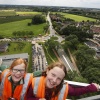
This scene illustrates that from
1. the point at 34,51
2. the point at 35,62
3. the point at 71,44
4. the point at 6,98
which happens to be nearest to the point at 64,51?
the point at 71,44

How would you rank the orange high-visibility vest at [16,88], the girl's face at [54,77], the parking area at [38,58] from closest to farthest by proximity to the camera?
the girl's face at [54,77] → the orange high-visibility vest at [16,88] → the parking area at [38,58]

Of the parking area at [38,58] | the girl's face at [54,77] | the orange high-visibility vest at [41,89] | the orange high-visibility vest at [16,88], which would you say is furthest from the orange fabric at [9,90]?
the parking area at [38,58]

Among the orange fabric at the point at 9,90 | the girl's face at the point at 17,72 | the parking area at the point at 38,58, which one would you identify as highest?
the girl's face at the point at 17,72

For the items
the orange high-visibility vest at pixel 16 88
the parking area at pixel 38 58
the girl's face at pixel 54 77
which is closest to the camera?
the girl's face at pixel 54 77

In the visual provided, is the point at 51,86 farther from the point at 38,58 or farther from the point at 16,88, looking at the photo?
the point at 38,58

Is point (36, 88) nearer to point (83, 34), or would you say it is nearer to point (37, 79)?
point (37, 79)

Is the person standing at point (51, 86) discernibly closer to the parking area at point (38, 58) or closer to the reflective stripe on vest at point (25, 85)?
the reflective stripe on vest at point (25, 85)

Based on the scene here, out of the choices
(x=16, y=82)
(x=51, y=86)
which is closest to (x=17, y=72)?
(x=16, y=82)
